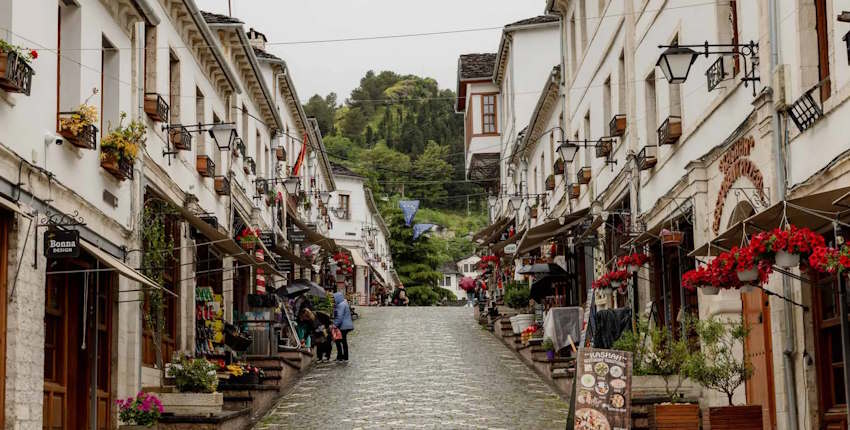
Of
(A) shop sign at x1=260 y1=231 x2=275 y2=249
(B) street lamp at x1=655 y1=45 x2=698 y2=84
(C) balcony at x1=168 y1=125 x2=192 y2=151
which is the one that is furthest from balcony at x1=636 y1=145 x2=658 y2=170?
(A) shop sign at x1=260 y1=231 x2=275 y2=249

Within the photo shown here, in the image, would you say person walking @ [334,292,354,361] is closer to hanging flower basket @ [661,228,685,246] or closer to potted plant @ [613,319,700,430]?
potted plant @ [613,319,700,430]

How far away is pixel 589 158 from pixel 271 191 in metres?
9.31

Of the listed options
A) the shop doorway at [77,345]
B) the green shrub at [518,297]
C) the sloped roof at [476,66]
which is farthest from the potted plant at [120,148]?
the sloped roof at [476,66]

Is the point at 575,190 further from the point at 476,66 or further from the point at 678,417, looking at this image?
the point at 476,66

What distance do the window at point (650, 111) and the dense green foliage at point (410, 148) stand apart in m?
63.5

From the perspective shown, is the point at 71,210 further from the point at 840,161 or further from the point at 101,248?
the point at 840,161

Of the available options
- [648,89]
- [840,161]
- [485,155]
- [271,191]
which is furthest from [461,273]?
[840,161]

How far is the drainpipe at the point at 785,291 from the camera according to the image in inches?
510

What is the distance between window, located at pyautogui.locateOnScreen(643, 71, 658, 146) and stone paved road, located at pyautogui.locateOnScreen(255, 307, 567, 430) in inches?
181

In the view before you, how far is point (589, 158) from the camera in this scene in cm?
2673

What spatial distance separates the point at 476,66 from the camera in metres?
47.7

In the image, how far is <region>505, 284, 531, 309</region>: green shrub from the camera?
33188 millimetres

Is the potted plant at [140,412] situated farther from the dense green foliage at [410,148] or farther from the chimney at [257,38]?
the dense green foliage at [410,148]

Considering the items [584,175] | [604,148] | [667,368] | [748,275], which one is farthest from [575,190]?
[748,275]
